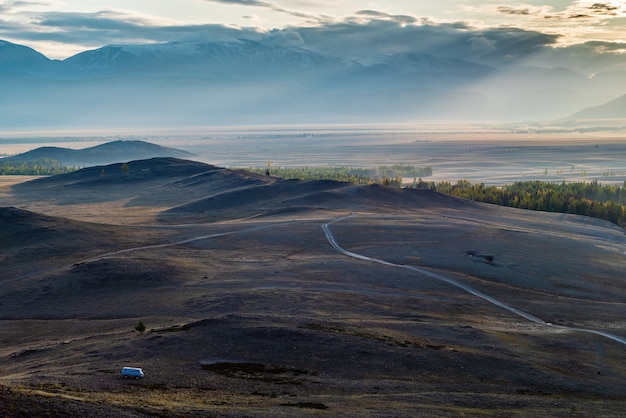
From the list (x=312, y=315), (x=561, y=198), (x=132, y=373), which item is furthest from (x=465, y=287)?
(x=561, y=198)

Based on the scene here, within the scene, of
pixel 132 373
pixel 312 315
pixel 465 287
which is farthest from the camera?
pixel 465 287

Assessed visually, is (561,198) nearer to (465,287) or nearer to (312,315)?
(465,287)

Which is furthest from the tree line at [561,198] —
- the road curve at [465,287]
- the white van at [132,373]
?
the white van at [132,373]

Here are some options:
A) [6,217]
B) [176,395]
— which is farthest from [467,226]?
[176,395]

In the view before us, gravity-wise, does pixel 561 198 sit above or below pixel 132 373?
above

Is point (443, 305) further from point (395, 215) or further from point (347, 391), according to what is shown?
point (395, 215)

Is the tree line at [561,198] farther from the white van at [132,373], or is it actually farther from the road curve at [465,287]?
the white van at [132,373]
